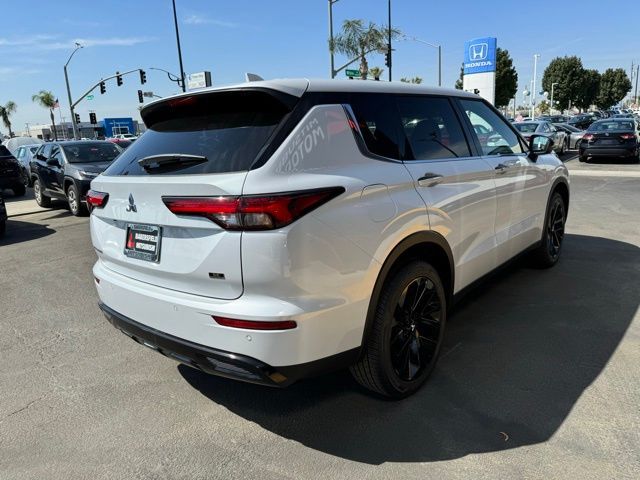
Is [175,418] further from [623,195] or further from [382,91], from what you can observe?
[623,195]

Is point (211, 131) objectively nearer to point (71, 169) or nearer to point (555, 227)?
point (555, 227)

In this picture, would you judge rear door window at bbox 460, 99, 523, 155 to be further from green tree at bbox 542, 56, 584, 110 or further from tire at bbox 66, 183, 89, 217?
green tree at bbox 542, 56, 584, 110

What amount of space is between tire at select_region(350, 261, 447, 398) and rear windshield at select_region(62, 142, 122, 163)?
402 inches

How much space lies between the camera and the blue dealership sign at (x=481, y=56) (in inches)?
1320

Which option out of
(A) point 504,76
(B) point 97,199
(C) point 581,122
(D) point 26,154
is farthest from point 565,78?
(B) point 97,199

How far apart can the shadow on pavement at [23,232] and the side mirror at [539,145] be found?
7.99 metres

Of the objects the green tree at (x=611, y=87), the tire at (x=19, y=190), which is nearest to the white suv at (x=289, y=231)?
the tire at (x=19, y=190)

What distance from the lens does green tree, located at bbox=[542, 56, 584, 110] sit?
72.3 m

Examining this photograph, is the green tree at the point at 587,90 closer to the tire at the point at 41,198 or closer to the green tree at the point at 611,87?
the green tree at the point at 611,87

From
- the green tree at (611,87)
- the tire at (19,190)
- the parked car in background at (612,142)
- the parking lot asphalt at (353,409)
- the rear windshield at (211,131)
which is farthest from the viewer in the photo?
the green tree at (611,87)

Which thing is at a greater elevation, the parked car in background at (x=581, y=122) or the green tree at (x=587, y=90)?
the green tree at (x=587, y=90)

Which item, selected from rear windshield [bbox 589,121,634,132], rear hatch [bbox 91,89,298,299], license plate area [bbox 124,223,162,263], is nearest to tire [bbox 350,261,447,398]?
rear hatch [bbox 91,89,298,299]

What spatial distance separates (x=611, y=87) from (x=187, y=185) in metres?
109

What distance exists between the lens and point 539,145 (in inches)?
187
